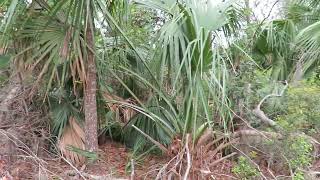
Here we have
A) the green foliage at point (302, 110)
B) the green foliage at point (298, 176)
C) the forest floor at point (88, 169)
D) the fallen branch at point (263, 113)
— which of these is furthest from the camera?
the fallen branch at point (263, 113)

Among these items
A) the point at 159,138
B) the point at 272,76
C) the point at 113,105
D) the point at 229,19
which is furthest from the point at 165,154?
the point at 272,76

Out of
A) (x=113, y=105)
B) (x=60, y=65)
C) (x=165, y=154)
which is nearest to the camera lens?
(x=165, y=154)

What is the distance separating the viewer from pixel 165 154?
502cm

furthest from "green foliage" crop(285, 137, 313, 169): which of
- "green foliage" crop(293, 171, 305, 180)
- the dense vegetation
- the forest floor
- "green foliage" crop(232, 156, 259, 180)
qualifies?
the forest floor

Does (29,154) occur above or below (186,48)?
below

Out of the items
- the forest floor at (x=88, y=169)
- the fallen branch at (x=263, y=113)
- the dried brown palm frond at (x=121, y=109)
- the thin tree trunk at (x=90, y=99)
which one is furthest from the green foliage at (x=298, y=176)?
the thin tree trunk at (x=90, y=99)

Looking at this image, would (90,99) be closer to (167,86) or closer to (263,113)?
(167,86)

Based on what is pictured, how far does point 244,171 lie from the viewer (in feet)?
16.6

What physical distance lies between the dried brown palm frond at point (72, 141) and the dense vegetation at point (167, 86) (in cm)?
1

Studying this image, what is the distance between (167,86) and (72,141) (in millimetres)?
1410

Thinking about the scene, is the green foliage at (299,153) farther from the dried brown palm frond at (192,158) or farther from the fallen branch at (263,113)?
the dried brown palm frond at (192,158)

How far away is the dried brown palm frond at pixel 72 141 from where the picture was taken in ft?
17.6

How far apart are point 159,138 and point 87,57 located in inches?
53.2

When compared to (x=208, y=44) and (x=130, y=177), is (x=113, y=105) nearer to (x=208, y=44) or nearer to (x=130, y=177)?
(x=130, y=177)
